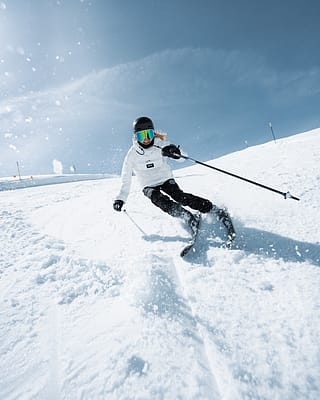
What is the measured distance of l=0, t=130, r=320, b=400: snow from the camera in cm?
155

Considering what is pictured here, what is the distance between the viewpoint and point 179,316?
2.09m

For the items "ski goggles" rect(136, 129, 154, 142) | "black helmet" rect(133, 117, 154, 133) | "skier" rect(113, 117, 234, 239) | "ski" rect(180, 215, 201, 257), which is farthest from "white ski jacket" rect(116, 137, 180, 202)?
"ski" rect(180, 215, 201, 257)

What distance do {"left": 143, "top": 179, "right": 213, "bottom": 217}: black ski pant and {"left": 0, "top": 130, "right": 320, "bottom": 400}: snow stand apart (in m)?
0.37

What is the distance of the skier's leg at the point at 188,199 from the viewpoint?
3.67 meters

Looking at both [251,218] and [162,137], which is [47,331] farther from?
[162,137]

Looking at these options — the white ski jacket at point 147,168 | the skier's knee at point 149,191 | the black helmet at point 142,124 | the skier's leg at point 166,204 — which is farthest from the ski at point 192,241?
the black helmet at point 142,124

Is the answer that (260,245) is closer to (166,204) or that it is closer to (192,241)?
(192,241)

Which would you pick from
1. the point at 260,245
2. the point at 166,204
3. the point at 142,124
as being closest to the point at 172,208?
the point at 166,204

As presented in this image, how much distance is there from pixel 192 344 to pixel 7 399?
120 cm

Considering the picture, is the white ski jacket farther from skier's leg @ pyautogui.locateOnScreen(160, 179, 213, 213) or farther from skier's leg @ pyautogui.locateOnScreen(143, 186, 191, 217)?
skier's leg @ pyautogui.locateOnScreen(143, 186, 191, 217)

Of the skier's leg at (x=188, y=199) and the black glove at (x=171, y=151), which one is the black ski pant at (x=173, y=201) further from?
the black glove at (x=171, y=151)

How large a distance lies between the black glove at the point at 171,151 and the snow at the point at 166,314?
1.58 m

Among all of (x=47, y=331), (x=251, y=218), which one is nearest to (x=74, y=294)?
(x=47, y=331)

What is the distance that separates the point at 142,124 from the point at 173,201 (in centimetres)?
174
